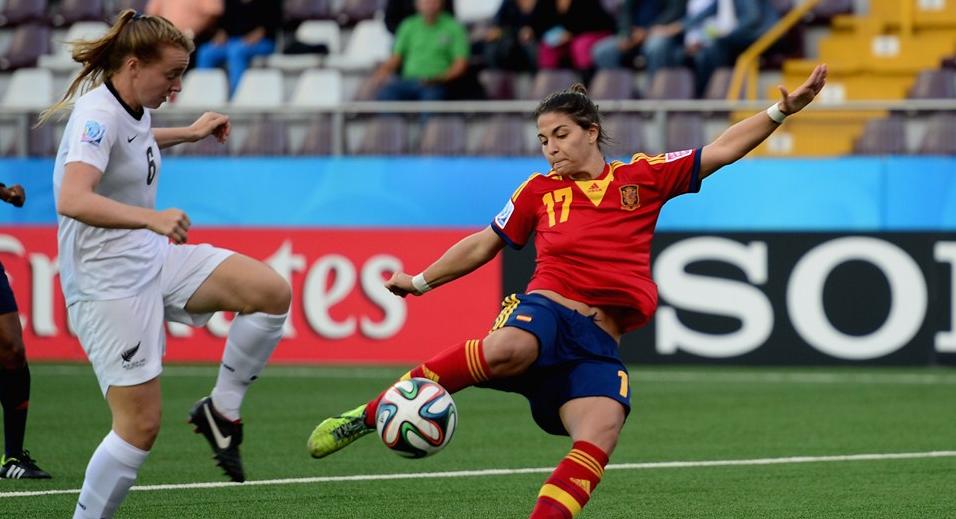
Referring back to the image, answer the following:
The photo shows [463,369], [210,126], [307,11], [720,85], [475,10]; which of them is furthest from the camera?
[307,11]

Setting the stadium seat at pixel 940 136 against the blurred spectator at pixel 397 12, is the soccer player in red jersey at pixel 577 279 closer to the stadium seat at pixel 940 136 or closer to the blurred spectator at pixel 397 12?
the stadium seat at pixel 940 136

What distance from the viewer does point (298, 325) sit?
1416cm

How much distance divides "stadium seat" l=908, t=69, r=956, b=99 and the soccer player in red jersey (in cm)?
895

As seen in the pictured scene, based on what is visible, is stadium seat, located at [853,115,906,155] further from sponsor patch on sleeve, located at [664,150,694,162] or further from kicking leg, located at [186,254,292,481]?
kicking leg, located at [186,254,292,481]

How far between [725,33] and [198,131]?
939 cm

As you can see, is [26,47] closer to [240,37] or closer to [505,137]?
[240,37]

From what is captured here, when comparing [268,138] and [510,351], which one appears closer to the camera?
[510,351]

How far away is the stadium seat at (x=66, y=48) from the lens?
17188 mm

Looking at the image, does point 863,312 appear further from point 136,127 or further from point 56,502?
point 136,127

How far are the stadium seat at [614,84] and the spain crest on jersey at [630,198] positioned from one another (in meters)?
8.94

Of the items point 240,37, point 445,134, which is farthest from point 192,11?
point 445,134

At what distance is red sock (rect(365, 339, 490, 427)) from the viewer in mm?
5836

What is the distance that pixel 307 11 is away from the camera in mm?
17609

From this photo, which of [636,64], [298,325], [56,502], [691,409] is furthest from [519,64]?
[56,502]
